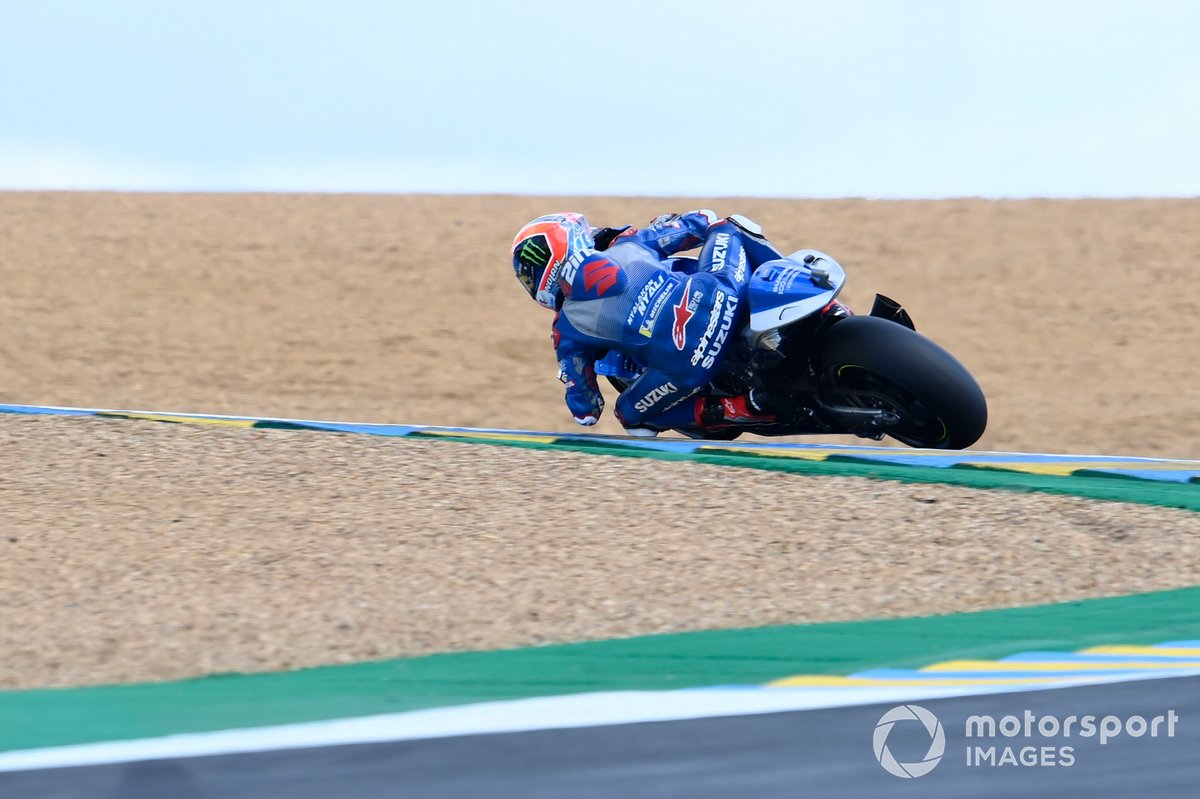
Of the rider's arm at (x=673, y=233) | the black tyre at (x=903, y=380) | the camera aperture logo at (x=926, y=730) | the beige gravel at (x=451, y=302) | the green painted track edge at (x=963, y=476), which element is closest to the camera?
the camera aperture logo at (x=926, y=730)

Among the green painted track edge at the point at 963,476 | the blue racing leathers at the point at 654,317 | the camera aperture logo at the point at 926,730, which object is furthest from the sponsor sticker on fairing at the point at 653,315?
the camera aperture logo at the point at 926,730

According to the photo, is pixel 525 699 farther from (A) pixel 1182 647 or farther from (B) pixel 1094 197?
(B) pixel 1094 197

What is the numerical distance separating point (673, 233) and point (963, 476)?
2.09 m

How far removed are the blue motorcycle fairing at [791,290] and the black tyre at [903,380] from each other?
16 cm

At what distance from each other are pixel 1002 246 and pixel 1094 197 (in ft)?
10.5

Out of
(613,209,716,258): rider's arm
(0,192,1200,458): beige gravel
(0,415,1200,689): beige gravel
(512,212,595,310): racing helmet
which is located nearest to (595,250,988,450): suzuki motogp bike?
(0,415,1200,689): beige gravel

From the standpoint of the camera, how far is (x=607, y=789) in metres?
3.36

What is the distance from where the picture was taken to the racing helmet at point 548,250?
284 inches

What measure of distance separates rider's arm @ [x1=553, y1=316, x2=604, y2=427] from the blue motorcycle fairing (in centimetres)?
96

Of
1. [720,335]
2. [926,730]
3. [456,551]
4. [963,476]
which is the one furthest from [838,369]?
[926,730]

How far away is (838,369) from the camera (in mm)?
6613

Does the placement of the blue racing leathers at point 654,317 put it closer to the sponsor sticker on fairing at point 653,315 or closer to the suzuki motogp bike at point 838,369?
the sponsor sticker on fairing at point 653,315

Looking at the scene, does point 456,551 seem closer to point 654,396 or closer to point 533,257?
point 654,396

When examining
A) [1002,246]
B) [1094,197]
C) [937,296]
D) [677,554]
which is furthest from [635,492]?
[1094,197]
